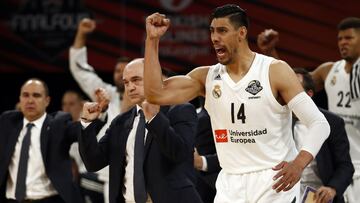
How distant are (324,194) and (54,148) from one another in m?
2.01

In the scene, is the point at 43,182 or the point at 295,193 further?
the point at 43,182

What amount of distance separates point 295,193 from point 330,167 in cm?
127

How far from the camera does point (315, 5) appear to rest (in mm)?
7844

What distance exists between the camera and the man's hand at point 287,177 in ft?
12.4

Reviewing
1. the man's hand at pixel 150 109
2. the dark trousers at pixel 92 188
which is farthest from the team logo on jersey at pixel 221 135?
the dark trousers at pixel 92 188

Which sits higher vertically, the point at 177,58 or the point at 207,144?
the point at 177,58

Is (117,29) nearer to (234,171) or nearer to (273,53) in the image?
(273,53)

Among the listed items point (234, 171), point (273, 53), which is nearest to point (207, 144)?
point (273, 53)

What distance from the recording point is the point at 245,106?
4.04 metres

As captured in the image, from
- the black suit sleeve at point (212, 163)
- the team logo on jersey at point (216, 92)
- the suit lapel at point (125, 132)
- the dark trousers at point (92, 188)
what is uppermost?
the team logo on jersey at point (216, 92)

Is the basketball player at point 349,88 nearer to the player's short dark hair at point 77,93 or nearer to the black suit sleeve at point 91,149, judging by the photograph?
the black suit sleeve at point 91,149

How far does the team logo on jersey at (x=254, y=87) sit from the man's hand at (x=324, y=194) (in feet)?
3.76

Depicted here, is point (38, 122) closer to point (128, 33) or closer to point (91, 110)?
point (91, 110)

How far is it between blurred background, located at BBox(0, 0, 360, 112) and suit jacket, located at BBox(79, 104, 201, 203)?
3.18 meters
